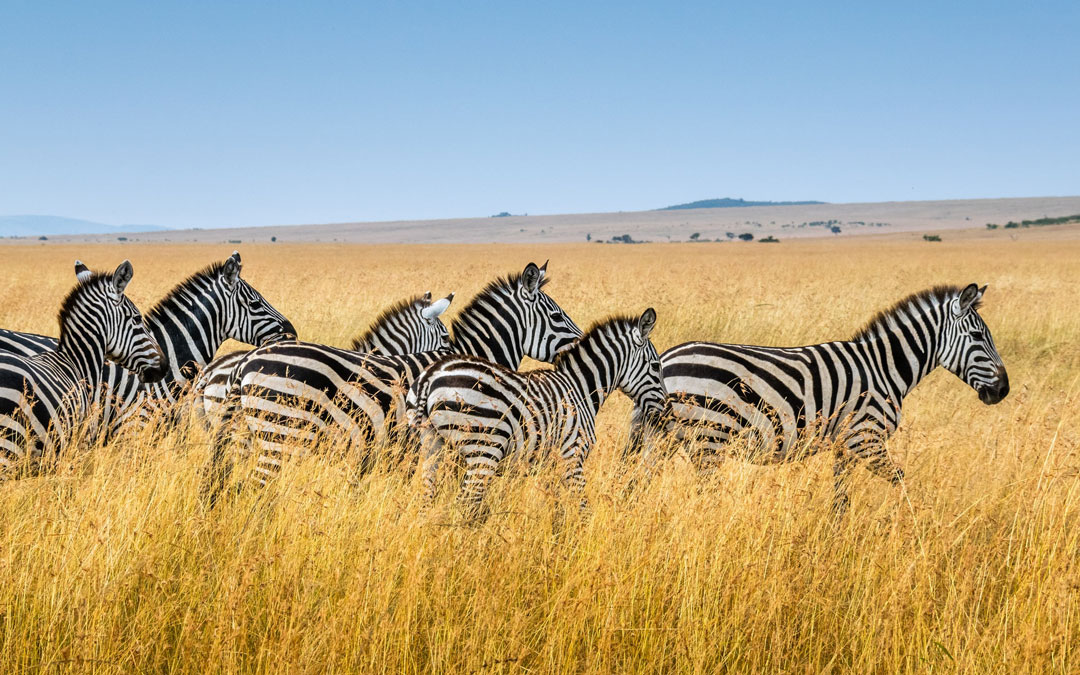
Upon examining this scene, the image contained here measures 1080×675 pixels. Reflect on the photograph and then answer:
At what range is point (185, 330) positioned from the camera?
7.16 meters

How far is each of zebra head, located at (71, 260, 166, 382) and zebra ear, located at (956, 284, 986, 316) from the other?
239 inches

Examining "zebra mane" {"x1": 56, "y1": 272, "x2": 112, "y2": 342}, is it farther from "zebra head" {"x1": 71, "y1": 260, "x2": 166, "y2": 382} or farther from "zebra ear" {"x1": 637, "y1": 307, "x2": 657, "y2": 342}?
"zebra ear" {"x1": 637, "y1": 307, "x2": 657, "y2": 342}

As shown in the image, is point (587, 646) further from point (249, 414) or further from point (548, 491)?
point (249, 414)

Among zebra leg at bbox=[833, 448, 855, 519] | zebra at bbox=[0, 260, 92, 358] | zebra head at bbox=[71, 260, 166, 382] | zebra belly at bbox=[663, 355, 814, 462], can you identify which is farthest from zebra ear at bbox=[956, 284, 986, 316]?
zebra at bbox=[0, 260, 92, 358]

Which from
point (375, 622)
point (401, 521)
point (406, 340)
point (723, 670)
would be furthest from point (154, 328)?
point (723, 670)

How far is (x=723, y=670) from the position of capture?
3.49 meters

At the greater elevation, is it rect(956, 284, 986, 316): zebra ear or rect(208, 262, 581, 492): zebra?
rect(956, 284, 986, 316): zebra ear

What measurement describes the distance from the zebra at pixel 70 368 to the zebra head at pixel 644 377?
3.45 meters

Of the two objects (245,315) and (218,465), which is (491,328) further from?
(218,465)

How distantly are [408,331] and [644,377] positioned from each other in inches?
114

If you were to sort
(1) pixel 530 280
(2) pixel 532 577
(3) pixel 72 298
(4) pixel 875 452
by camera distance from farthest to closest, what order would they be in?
(1) pixel 530 280 → (3) pixel 72 298 → (4) pixel 875 452 → (2) pixel 532 577

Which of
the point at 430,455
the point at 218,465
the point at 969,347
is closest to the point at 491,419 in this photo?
the point at 430,455

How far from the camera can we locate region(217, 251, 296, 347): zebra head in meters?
7.37

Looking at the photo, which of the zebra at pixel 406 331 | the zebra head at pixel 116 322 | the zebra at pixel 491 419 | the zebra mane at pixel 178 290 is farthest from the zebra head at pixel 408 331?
the zebra at pixel 491 419
